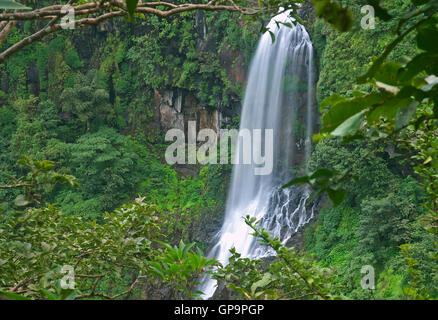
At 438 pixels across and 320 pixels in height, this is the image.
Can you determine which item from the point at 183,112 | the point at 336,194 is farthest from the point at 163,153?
the point at 336,194

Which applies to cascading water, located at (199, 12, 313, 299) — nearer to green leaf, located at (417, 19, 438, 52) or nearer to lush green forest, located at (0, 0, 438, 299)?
lush green forest, located at (0, 0, 438, 299)

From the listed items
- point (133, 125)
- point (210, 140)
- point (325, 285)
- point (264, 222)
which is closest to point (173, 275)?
point (325, 285)

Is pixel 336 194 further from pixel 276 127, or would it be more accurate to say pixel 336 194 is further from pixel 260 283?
pixel 276 127

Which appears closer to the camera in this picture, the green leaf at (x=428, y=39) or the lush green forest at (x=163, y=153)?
the green leaf at (x=428, y=39)

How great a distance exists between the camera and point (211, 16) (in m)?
8.96

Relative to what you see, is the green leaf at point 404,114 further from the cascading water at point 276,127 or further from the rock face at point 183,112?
the rock face at point 183,112

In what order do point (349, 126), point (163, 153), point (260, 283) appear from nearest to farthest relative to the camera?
point (349, 126), point (260, 283), point (163, 153)

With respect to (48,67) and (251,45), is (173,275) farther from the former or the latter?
(48,67)

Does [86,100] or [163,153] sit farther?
[163,153]

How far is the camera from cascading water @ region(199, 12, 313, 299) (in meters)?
7.33

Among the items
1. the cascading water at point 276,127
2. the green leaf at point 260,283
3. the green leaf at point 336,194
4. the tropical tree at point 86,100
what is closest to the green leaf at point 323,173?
the green leaf at point 336,194

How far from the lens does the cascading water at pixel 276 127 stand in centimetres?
733

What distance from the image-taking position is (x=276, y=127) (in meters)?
8.14

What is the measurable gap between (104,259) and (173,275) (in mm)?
441
